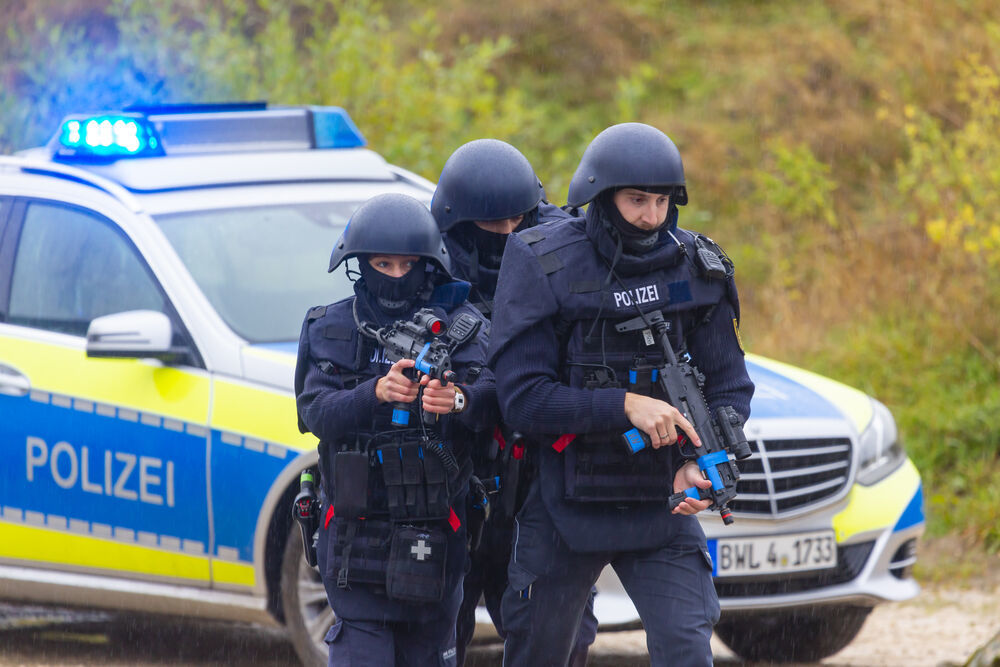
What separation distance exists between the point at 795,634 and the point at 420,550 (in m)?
2.49

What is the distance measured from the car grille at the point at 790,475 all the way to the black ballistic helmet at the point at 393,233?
1.67 meters

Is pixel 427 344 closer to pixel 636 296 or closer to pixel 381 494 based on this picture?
pixel 381 494

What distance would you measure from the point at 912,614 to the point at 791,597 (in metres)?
1.85

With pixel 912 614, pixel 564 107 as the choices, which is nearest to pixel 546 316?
pixel 912 614

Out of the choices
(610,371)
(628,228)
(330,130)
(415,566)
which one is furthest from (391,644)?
(330,130)

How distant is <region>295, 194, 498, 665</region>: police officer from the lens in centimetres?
339

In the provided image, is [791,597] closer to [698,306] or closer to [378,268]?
[698,306]

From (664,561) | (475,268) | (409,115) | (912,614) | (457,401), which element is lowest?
(912,614)

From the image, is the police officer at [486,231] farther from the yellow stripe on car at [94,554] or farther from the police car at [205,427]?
the yellow stripe on car at [94,554]

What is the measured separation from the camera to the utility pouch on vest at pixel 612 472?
3.38 meters

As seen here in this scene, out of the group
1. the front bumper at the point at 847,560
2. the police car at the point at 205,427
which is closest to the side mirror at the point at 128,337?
the police car at the point at 205,427

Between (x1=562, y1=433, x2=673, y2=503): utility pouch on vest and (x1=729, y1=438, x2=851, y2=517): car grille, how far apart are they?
139cm

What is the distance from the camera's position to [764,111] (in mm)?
13031

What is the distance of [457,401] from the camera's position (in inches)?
131
